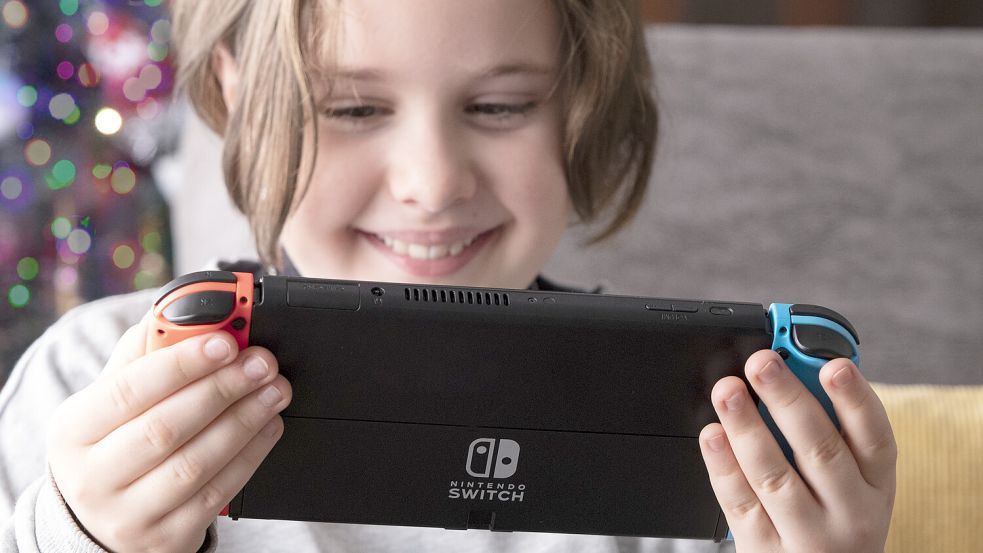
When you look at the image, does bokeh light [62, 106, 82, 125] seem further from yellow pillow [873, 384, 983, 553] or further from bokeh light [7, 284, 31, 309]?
yellow pillow [873, 384, 983, 553]

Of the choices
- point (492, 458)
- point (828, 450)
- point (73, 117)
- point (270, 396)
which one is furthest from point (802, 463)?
point (73, 117)

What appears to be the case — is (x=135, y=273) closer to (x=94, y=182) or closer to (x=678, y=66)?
(x=94, y=182)

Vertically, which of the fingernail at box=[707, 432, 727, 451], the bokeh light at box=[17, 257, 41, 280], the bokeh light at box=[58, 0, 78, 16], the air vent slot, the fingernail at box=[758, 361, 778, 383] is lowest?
the bokeh light at box=[17, 257, 41, 280]

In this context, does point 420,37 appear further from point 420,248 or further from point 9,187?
point 9,187

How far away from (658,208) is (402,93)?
78cm

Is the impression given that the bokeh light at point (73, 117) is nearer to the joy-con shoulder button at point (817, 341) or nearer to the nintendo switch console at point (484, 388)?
the nintendo switch console at point (484, 388)

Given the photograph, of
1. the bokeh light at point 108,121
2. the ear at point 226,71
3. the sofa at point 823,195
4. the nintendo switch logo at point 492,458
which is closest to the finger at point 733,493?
the nintendo switch logo at point 492,458

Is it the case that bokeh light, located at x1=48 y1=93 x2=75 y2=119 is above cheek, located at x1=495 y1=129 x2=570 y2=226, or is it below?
below

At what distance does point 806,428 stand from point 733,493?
73 millimetres

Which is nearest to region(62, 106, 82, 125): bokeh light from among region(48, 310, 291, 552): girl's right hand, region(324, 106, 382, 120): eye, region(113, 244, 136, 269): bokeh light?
region(113, 244, 136, 269): bokeh light

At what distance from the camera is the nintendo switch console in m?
0.65

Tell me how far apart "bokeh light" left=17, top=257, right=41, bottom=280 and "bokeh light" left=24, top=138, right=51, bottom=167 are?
0.19 meters

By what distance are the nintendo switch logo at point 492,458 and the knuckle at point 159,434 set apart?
19 centimetres

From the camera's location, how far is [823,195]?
1609 mm
